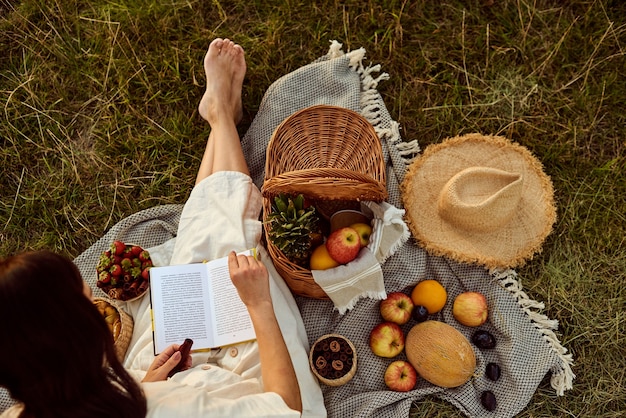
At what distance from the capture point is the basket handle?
82.0 inches

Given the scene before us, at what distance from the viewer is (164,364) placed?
7.30 feet

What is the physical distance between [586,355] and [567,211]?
2.48ft

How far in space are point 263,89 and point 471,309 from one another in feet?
5.52

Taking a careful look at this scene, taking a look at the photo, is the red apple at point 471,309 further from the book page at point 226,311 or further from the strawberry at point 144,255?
the strawberry at point 144,255

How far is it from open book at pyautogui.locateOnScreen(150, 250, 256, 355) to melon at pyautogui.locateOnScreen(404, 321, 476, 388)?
812 mm

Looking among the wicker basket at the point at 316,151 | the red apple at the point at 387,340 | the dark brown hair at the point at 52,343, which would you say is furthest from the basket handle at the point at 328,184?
the dark brown hair at the point at 52,343

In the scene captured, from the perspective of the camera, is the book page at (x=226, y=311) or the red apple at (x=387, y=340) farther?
the red apple at (x=387, y=340)

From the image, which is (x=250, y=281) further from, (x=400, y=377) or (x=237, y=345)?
(x=400, y=377)

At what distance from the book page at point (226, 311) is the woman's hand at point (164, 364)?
0.19 m

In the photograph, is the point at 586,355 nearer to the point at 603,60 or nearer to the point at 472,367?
the point at 472,367

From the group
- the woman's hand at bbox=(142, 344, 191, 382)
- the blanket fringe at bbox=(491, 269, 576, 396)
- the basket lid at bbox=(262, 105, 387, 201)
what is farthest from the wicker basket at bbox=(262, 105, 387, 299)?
the blanket fringe at bbox=(491, 269, 576, 396)

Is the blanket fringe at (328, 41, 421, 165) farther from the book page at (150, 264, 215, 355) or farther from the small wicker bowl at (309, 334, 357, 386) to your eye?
the book page at (150, 264, 215, 355)

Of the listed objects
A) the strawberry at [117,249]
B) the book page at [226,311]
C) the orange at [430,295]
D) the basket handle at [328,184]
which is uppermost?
the basket handle at [328,184]

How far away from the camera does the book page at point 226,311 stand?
2.38m
